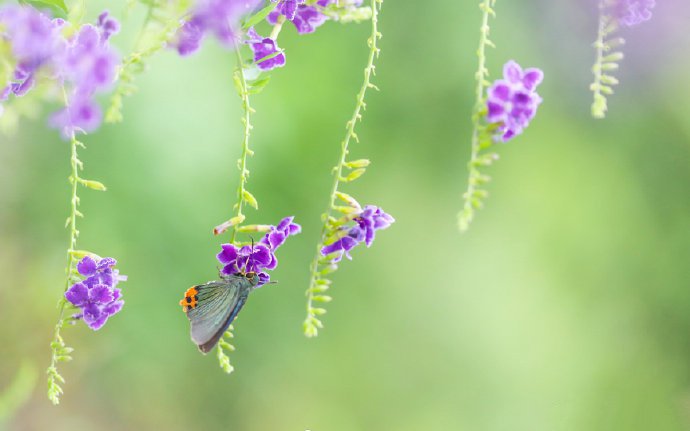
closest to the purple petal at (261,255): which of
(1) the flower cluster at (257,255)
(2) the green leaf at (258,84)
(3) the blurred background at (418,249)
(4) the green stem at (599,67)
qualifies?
(1) the flower cluster at (257,255)

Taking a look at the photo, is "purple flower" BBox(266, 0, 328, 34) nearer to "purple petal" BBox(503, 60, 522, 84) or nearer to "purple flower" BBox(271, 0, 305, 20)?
"purple flower" BBox(271, 0, 305, 20)

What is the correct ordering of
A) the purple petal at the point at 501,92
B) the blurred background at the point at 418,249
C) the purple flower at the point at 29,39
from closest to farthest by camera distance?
the purple flower at the point at 29,39 → the purple petal at the point at 501,92 → the blurred background at the point at 418,249

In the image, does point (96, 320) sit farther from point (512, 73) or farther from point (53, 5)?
point (512, 73)

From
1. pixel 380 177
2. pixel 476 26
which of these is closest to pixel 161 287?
pixel 380 177

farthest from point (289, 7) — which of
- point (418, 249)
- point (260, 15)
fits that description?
point (418, 249)

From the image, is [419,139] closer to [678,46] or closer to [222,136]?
[222,136]

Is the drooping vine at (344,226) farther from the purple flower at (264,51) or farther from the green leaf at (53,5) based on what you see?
the green leaf at (53,5)
